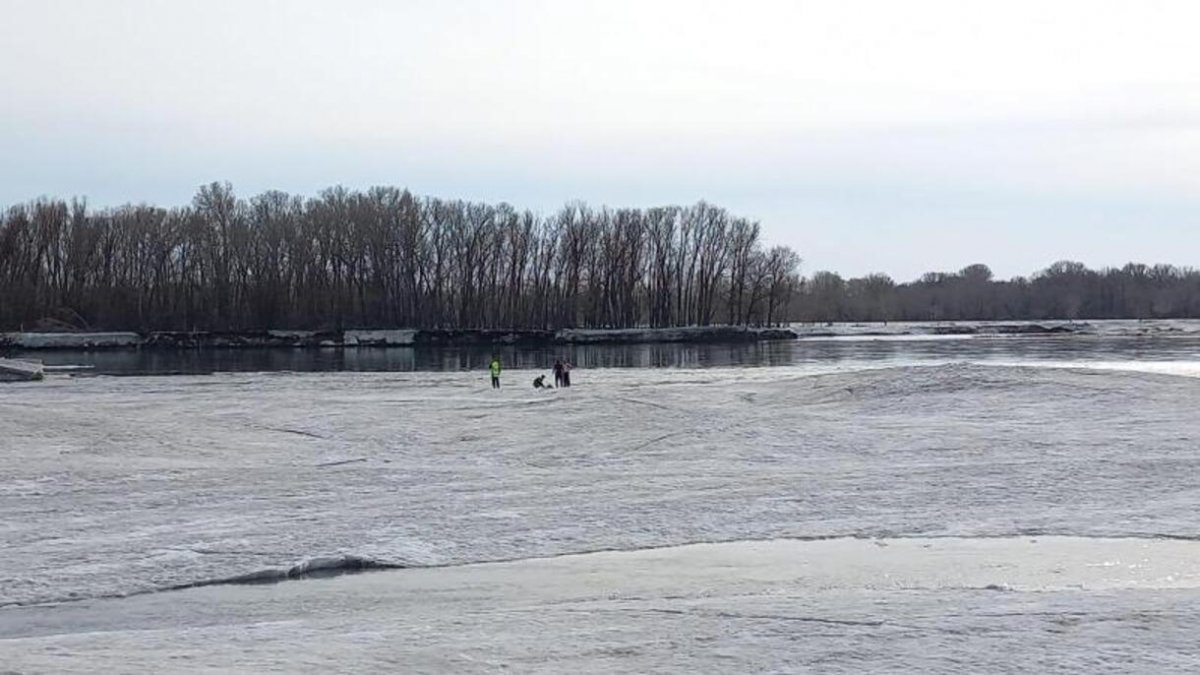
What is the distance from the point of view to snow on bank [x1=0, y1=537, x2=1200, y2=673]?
9719mm

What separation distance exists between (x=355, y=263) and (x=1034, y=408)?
113137mm

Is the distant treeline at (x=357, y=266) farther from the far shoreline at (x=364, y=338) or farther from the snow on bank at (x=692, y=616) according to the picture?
the snow on bank at (x=692, y=616)

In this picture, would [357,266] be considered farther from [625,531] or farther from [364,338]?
[625,531]

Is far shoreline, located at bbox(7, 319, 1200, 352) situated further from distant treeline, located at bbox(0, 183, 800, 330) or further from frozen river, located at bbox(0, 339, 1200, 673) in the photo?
frozen river, located at bbox(0, 339, 1200, 673)

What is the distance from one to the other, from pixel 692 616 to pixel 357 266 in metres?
131

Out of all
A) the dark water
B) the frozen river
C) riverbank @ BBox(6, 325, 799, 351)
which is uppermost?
riverbank @ BBox(6, 325, 799, 351)

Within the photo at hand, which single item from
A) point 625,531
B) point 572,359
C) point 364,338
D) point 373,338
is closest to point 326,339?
point 364,338

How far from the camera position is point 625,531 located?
18.0 metres

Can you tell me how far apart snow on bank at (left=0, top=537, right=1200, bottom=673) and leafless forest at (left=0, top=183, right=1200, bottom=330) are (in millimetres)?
121730

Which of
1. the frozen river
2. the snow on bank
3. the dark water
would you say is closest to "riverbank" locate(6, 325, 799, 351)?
the dark water

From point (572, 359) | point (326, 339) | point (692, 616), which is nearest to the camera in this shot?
point (692, 616)

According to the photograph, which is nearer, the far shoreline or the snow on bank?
the snow on bank

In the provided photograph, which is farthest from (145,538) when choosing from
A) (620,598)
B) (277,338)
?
(277,338)

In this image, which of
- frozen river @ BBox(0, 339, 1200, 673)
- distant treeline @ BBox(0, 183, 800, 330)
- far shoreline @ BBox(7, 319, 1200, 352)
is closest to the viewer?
frozen river @ BBox(0, 339, 1200, 673)
